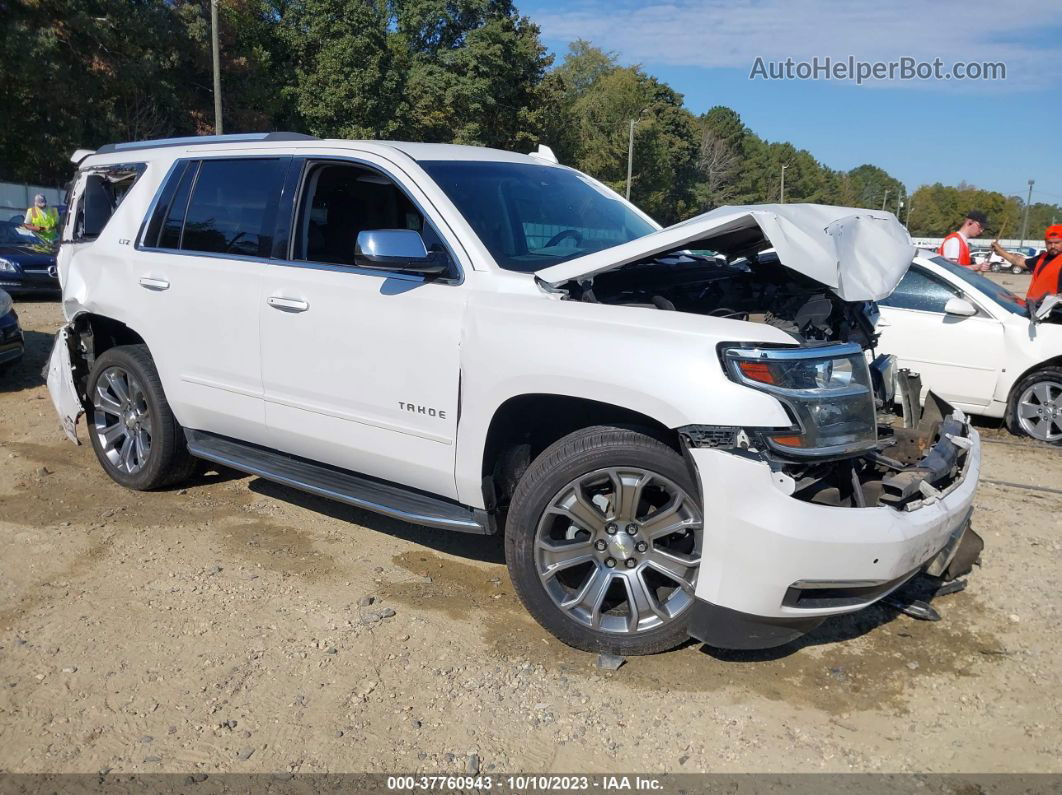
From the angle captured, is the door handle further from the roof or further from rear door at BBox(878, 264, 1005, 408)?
rear door at BBox(878, 264, 1005, 408)

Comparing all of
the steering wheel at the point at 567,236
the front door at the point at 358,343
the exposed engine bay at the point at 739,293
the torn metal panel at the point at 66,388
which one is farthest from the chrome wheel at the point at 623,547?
the torn metal panel at the point at 66,388

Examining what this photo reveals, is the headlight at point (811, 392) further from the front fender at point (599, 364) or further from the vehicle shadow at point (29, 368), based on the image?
the vehicle shadow at point (29, 368)

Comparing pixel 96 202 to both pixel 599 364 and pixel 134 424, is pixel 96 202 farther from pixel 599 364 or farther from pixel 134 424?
pixel 599 364

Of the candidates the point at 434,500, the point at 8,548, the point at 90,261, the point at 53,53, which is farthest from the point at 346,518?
the point at 53,53

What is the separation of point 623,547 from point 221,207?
288 cm

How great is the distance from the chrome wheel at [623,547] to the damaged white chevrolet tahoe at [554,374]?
10 mm

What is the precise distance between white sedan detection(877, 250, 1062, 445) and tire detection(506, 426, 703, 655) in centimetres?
461

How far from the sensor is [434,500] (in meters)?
3.94

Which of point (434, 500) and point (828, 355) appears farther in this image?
point (434, 500)

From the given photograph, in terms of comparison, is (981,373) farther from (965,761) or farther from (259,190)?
(259,190)

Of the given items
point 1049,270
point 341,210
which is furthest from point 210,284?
point 1049,270

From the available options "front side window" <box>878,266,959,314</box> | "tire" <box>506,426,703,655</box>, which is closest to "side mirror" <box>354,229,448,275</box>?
"tire" <box>506,426,703,655</box>

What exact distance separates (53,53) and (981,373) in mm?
33206

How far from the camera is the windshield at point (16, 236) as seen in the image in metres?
14.9
